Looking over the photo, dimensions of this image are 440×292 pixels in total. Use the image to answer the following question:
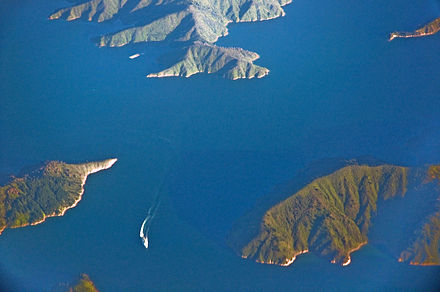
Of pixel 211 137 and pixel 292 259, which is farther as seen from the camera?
pixel 211 137

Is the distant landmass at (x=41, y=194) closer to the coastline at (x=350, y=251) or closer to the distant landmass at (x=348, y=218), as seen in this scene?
the distant landmass at (x=348, y=218)

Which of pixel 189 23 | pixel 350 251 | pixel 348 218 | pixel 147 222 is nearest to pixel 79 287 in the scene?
pixel 147 222

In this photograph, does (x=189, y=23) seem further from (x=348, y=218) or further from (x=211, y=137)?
(x=348, y=218)

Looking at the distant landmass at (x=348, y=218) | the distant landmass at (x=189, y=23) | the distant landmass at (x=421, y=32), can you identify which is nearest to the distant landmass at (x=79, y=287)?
the distant landmass at (x=348, y=218)

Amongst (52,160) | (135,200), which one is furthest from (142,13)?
(135,200)

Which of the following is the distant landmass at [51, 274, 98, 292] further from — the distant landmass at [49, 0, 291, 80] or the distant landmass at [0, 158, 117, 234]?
the distant landmass at [49, 0, 291, 80]

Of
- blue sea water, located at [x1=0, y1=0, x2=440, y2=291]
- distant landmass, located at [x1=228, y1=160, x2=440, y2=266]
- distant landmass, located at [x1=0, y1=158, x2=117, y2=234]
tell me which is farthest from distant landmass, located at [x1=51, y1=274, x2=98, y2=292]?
distant landmass, located at [x1=228, y1=160, x2=440, y2=266]
